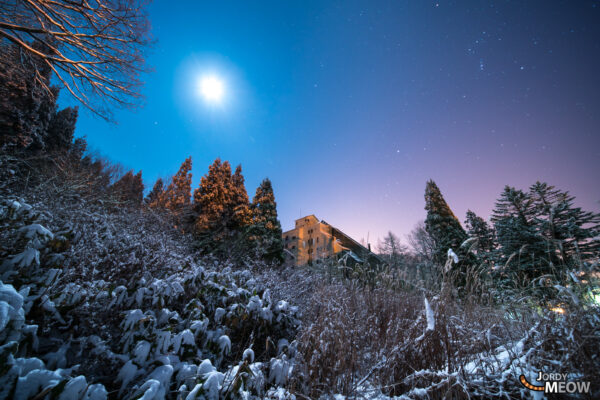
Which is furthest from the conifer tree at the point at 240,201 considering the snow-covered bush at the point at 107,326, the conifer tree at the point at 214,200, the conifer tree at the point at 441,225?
the conifer tree at the point at 441,225

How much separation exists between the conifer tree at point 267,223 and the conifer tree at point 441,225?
10735mm

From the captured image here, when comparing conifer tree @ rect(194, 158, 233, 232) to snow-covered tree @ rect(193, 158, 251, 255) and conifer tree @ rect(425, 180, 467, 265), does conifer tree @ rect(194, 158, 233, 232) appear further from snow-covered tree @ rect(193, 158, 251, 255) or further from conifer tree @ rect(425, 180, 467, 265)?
conifer tree @ rect(425, 180, 467, 265)

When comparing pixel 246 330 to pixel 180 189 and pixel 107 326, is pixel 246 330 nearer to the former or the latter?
pixel 107 326

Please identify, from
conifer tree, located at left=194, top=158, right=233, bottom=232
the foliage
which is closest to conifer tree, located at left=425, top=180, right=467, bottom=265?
conifer tree, located at left=194, top=158, right=233, bottom=232

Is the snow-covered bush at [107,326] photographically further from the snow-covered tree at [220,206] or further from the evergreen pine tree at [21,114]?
the snow-covered tree at [220,206]

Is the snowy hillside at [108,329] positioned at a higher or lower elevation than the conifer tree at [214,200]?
lower

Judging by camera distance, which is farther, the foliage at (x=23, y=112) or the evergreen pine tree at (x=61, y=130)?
the evergreen pine tree at (x=61, y=130)

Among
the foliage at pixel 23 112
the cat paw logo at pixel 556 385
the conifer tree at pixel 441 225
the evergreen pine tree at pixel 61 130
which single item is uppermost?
the evergreen pine tree at pixel 61 130

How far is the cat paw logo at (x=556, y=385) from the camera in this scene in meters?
1.27

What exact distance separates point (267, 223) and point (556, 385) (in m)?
15.0

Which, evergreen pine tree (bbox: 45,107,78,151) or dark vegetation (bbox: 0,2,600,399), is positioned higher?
evergreen pine tree (bbox: 45,107,78,151)

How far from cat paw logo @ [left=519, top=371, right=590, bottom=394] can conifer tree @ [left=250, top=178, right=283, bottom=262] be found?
42.3 feet

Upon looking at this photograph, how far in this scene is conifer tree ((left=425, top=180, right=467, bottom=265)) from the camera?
13141 mm

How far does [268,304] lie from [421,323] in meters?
2.03
